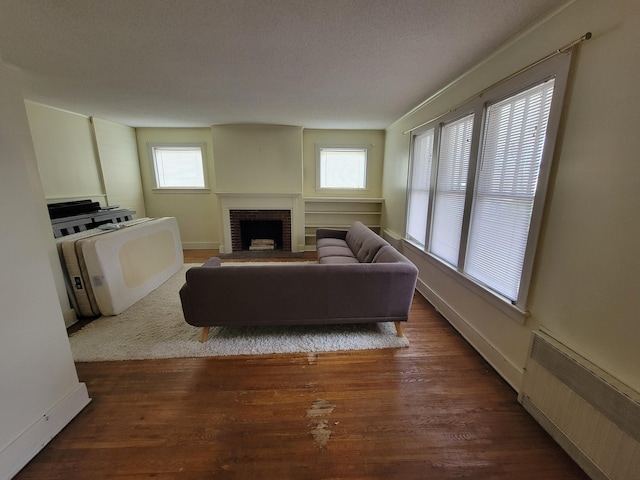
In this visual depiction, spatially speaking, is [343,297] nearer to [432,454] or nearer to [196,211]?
[432,454]

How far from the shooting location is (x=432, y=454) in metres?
1.30

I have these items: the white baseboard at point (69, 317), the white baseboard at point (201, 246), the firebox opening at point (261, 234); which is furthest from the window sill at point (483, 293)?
the white baseboard at point (201, 246)

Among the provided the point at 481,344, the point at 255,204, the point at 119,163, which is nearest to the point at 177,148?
the point at 119,163

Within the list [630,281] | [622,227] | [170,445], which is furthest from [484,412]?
[170,445]

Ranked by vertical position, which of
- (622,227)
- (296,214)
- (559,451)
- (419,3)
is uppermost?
(419,3)

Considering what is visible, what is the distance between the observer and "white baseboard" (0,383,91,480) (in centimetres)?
117

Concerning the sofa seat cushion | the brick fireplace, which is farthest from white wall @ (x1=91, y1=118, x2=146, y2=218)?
the sofa seat cushion

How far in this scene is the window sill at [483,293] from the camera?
1669mm

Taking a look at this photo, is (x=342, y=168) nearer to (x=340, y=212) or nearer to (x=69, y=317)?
(x=340, y=212)

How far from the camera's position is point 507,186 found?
1811 mm

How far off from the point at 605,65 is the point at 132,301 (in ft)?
13.6

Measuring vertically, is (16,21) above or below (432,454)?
above

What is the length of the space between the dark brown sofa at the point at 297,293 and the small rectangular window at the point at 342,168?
3.08 meters

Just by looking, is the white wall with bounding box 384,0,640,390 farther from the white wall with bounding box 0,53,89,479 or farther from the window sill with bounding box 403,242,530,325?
the white wall with bounding box 0,53,89,479
